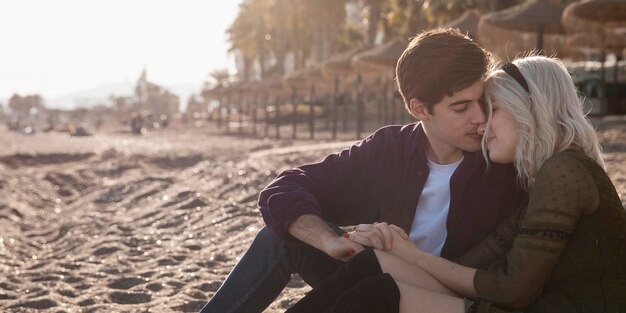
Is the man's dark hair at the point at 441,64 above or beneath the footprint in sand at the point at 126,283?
above

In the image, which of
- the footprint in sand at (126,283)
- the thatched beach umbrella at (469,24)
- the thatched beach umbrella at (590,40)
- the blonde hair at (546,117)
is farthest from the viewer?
the thatched beach umbrella at (469,24)

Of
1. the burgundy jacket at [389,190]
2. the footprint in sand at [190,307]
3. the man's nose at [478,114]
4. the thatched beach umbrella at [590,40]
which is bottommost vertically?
the footprint in sand at [190,307]

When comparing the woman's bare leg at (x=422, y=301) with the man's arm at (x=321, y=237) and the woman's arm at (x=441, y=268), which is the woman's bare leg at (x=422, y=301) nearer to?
the woman's arm at (x=441, y=268)

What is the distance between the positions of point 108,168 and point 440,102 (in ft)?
40.9

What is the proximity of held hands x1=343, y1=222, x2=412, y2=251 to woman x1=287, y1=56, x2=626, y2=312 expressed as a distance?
3 centimetres

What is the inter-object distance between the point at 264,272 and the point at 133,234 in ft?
13.0

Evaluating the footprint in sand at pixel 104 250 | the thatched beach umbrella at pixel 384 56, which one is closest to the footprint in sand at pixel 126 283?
the footprint in sand at pixel 104 250

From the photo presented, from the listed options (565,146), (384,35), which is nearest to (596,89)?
(565,146)

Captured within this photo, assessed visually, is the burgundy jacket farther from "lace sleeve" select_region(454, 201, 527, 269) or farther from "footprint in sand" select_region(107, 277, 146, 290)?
"footprint in sand" select_region(107, 277, 146, 290)

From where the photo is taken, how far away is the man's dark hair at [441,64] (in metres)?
2.68

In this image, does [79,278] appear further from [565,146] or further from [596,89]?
[596,89]

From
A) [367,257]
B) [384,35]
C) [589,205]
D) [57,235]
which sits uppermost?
[384,35]

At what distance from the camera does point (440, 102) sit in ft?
9.16

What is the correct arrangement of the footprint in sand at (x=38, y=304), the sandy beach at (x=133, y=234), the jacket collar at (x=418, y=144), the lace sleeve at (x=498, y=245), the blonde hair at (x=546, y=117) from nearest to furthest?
the blonde hair at (x=546, y=117) → the lace sleeve at (x=498, y=245) → the jacket collar at (x=418, y=144) → the footprint in sand at (x=38, y=304) → the sandy beach at (x=133, y=234)
